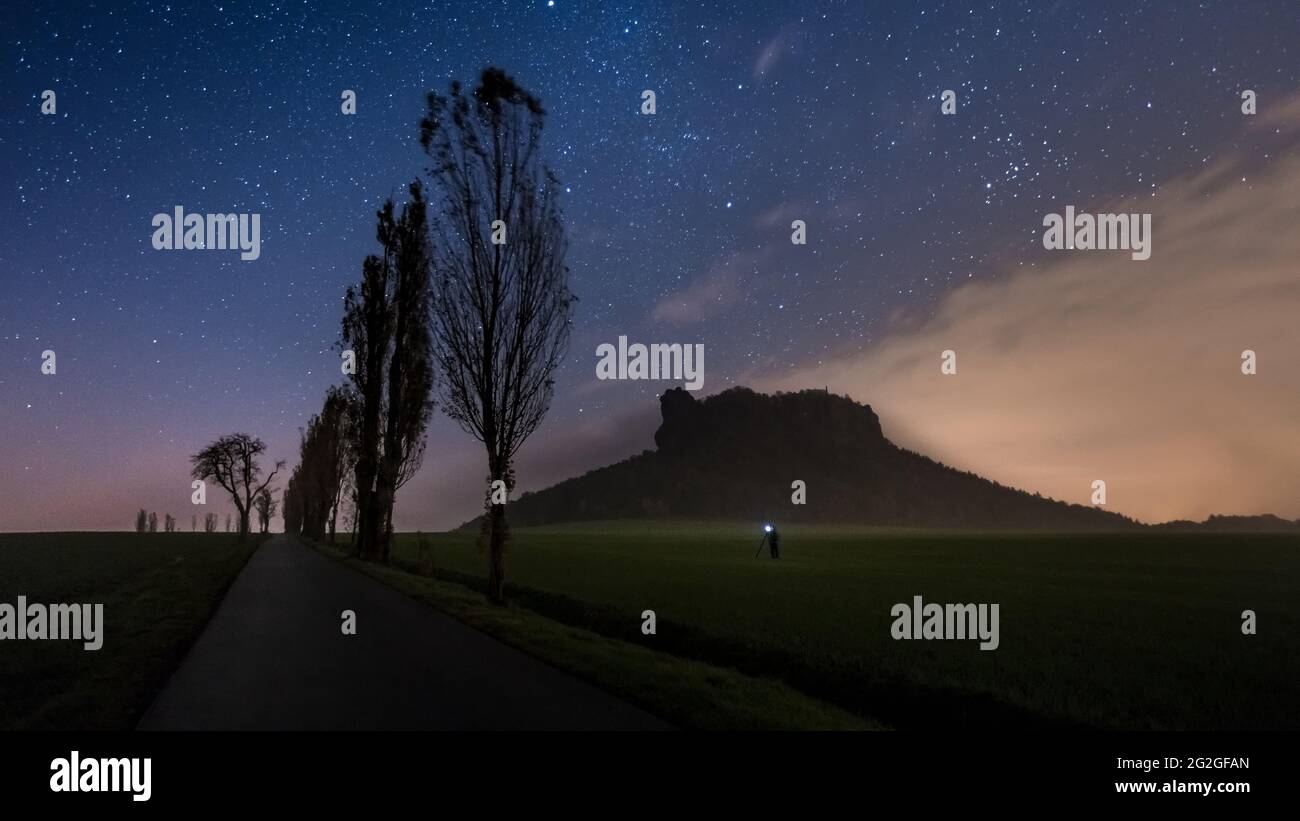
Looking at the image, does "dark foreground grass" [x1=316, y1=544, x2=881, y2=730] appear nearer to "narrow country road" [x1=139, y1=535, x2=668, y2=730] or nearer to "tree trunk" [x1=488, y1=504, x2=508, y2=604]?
"narrow country road" [x1=139, y1=535, x2=668, y2=730]

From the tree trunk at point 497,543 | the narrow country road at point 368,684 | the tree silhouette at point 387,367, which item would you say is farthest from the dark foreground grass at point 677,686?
the tree silhouette at point 387,367

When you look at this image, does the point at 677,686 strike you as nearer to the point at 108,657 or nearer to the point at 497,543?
the point at 108,657

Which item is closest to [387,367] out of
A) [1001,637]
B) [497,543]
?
[497,543]

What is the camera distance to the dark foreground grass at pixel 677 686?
27.2 feet

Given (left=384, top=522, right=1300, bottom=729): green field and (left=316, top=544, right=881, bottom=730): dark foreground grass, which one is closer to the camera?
(left=316, top=544, right=881, bottom=730): dark foreground grass

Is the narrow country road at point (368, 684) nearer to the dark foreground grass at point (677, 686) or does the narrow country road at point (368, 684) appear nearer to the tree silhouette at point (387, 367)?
the dark foreground grass at point (677, 686)

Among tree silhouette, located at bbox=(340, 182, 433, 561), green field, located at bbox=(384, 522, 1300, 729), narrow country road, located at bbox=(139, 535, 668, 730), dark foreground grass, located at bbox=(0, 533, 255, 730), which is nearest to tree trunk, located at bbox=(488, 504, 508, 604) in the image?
green field, located at bbox=(384, 522, 1300, 729)

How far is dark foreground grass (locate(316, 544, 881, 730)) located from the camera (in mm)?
8289

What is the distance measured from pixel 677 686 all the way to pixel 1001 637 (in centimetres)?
1088

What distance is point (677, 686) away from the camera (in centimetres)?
976

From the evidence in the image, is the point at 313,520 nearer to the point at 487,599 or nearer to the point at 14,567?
the point at 14,567

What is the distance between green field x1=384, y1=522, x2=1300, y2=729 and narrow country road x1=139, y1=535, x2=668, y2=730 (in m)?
5.39
